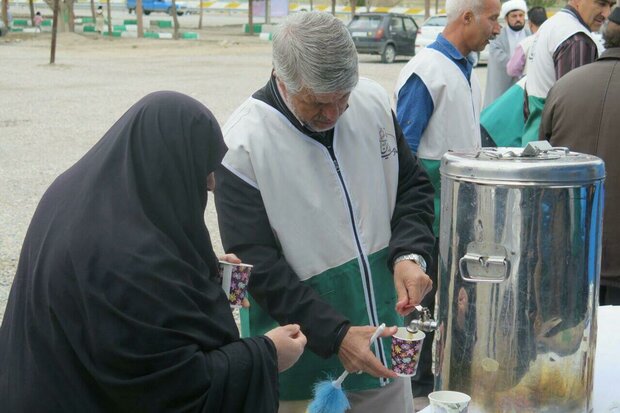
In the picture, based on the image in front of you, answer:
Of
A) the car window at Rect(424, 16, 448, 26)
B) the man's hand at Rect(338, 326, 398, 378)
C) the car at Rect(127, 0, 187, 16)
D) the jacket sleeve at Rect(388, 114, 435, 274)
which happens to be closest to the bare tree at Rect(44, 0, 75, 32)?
the car at Rect(127, 0, 187, 16)

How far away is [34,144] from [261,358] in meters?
10.6

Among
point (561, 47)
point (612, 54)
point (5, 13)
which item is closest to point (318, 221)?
point (612, 54)

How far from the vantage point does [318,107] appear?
2.59 meters

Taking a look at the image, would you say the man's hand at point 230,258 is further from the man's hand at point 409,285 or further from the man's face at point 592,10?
the man's face at point 592,10

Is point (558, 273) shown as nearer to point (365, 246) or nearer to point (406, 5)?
point (365, 246)

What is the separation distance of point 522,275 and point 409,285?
60cm

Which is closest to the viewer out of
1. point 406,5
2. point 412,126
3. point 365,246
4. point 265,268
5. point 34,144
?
point 265,268

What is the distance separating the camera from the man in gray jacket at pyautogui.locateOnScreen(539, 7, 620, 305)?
11.8ft

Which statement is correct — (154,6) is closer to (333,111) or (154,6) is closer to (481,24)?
(481,24)

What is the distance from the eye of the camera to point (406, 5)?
6288 cm

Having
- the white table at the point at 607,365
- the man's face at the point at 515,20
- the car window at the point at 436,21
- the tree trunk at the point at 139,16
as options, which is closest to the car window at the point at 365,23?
the car window at the point at 436,21

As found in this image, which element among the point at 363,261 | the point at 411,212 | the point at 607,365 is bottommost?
the point at 607,365

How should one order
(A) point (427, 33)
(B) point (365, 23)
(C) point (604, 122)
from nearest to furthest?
1. (C) point (604, 122)
2. (A) point (427, 33)
3. (B) point (365, 23)

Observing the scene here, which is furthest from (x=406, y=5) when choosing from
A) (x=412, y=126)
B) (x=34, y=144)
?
(x=412, y=126)
